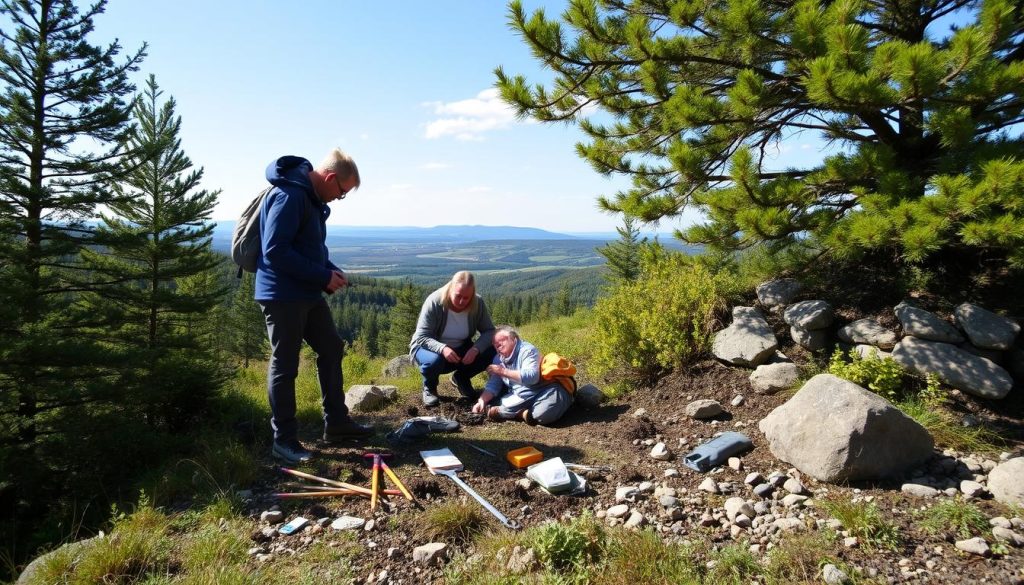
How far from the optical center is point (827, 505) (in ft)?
9.44

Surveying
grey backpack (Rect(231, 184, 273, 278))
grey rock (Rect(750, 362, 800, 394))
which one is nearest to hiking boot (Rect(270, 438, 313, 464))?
grey backpack (Rect(231, 184, 273, 278))

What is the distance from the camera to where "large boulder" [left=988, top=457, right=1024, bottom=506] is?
2777 millimetres

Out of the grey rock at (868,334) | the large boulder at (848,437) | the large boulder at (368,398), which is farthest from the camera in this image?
the large boulder at (368,398)

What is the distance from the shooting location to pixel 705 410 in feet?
14.5

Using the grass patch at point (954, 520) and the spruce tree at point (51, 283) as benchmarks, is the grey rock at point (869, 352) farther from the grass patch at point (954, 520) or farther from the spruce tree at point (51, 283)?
the spruce tree at point (51, 283)

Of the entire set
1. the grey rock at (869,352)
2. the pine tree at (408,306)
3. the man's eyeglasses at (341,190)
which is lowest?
the pine tree at (408,306)

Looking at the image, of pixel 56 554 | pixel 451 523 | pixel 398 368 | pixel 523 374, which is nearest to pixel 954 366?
pixel 523 374

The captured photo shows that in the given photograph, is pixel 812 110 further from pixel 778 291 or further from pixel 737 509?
pixel 737 509

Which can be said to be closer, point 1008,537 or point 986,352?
point 1008,537

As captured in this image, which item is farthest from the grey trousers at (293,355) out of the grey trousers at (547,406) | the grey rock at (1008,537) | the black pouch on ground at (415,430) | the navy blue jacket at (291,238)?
the grey rock at (1008,537)

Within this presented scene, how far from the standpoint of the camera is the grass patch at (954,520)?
2.60 m

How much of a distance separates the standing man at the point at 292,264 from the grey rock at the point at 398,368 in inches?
192

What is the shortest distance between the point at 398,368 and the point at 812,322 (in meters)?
6.88

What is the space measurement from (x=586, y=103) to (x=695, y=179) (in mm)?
1408
